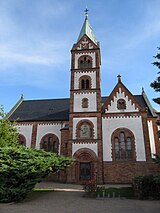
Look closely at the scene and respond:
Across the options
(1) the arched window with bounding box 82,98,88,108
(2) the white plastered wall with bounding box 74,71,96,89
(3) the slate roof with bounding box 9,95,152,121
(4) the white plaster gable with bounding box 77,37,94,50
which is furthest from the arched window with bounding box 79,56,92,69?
(3) the slate roof with bounding box 9,95,152,121

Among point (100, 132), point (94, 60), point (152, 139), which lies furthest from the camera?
point (94, 60)

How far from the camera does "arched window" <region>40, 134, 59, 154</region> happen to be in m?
28.3

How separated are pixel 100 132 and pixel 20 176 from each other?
13.9 meters

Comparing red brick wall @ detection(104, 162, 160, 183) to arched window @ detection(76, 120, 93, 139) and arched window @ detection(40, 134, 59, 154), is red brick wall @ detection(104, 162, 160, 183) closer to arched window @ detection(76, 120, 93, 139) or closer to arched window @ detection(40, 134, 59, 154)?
arched window @ detection(76, 120, 93, 139)

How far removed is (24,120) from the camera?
30.0 meters

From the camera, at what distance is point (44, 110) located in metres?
33.1

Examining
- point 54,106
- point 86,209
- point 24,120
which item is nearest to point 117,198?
point 86,209

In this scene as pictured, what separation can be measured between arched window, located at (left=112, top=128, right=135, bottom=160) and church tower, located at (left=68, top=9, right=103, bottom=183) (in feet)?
6.61

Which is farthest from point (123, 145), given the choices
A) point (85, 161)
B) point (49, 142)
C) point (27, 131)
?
point (27, 131)

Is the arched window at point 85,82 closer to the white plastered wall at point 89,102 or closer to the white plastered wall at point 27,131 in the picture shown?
the white plastered wall at point 89,102

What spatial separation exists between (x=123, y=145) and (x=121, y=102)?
6022 mm

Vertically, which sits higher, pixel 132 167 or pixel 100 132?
pixel 100 132

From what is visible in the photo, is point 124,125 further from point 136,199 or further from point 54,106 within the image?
point 54,106

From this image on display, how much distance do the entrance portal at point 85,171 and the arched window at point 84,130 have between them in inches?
141
